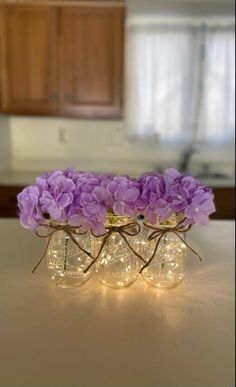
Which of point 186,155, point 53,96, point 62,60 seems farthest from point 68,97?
point 186,155

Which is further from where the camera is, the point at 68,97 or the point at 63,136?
the point at 63,136

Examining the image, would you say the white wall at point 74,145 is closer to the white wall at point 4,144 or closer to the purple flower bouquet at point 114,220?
the white wall at point 4,144

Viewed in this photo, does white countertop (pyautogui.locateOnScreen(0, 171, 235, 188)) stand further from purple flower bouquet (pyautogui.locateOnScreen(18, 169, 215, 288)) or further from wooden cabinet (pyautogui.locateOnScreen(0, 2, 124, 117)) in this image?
purple flower bouquet (pyautogui.locateOnScreen(18, 169, 215, 288))

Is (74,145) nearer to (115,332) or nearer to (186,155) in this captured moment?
(186,155)

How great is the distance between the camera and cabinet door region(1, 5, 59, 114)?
2.19 metres

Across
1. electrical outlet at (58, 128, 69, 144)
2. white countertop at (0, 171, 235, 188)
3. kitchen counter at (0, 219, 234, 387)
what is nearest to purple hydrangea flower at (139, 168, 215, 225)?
kitchen counter at (0, 219, 234, 387)

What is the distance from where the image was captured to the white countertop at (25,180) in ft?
6.93

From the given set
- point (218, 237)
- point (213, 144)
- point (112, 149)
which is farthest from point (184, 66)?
point (218, 237)

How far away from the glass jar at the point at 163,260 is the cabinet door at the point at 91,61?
5.75ft

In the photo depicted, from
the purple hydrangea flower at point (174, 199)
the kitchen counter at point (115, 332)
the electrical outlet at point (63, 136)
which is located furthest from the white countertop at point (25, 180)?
the purple hydrangea flower at point (174, 199)

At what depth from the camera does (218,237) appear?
3.07 feet

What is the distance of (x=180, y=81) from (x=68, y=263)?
1.94 m

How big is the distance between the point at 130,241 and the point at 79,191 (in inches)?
5.0

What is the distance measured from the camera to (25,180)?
215 cm
